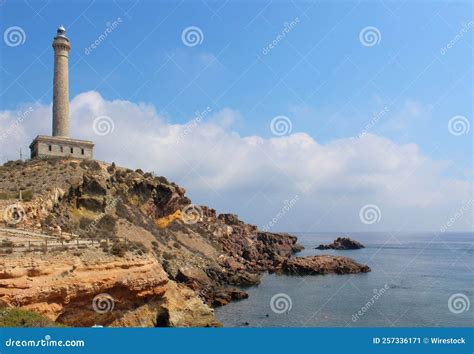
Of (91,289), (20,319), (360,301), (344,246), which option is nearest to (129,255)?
(91,289)

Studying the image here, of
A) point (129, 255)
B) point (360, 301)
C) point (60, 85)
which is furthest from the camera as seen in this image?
point (60, 85)

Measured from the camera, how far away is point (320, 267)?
58.8 metres

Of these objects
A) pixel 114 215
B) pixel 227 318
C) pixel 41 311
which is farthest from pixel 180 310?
pixel 114 215

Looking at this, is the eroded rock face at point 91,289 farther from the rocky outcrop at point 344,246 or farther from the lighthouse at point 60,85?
the rocky outcrop at point 344,246

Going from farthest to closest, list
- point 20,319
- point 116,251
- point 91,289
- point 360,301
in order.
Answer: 1. point 360,301
2. point 116,251
3. point 91,289
4. point 20,319

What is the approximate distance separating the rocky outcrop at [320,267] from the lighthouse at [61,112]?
3241cm

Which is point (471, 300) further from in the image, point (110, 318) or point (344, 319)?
point (110, 318)

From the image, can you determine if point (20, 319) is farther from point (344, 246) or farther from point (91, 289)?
point (344, 246)

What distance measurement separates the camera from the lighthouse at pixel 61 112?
45719 millimetres

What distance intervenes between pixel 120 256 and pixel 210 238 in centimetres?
4286

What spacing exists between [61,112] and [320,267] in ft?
131

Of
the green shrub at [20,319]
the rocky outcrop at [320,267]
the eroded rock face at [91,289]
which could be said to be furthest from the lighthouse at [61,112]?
the green shrub at [20,319]

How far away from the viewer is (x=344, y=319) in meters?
31.9

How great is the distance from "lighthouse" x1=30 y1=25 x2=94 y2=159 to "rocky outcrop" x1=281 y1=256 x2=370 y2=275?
32407 mm
